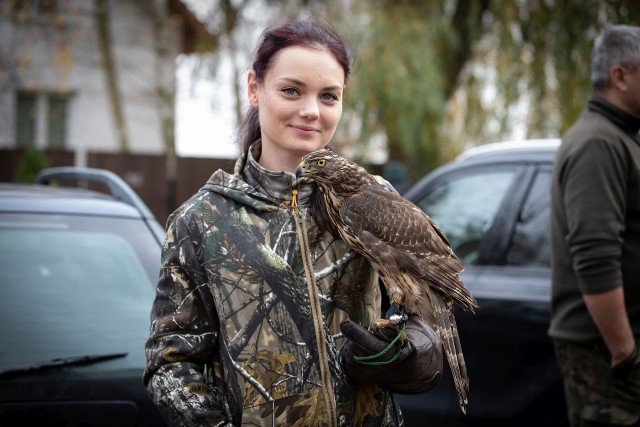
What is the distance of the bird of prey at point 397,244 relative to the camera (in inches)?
84.7

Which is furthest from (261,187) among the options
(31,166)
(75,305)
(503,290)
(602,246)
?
(31,166)

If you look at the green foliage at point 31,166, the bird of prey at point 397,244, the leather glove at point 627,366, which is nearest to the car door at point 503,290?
the leather glove at point 627,366

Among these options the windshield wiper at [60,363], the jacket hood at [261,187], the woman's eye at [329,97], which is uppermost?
the woman's eye at [329,97]

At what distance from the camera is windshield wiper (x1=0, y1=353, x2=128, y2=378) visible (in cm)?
289

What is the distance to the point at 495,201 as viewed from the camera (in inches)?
190

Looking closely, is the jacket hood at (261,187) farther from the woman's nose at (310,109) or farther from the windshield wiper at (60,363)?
the windshield wiper at (60,363)

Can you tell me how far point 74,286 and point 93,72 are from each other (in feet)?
63.0

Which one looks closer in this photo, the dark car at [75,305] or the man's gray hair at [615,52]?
the dark car at [75,305]

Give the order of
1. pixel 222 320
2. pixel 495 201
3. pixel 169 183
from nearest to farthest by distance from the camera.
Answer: pixel 222 320 → pixel 495 201 → pixel 169 183

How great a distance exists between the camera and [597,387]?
351 centimetres

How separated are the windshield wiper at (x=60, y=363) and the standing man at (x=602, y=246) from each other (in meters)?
1.98

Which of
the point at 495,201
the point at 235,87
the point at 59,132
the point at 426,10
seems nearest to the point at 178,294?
the point at 495,201

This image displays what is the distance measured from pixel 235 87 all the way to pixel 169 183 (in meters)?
2.45

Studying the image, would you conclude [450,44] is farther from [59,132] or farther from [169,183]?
[59,132]
